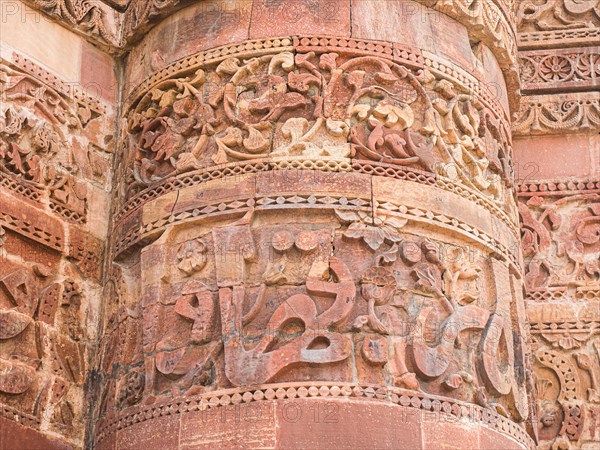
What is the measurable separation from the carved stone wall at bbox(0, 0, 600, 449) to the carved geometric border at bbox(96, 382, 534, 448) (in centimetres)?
1

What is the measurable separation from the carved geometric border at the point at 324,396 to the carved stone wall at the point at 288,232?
0.01 meters

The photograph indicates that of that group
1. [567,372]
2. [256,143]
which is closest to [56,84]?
[256,143]

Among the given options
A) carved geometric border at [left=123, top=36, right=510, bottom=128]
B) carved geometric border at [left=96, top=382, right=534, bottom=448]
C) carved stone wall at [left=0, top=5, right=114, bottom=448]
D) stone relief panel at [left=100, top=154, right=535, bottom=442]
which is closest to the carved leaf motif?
stone relief panel at [left=100, top=154, right=535, bottom=442]

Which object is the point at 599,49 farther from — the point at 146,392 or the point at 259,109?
the point at 146,392

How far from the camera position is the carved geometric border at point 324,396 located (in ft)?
20.0

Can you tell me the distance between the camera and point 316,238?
6.50 meters

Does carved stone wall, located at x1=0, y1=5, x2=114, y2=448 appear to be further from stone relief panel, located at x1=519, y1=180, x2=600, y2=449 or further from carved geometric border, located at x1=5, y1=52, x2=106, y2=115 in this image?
stone relief panel, located at x1=519, y1=180, x2=600, y2=449

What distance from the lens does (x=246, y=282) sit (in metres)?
6.46

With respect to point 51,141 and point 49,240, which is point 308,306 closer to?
point 49,240

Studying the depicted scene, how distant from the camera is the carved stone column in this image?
6164 millimetres

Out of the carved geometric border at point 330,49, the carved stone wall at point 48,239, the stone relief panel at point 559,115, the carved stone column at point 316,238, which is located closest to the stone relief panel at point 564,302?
the stone relief panel at point 559,115

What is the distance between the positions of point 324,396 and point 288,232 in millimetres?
927

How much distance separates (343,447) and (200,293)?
1150mm

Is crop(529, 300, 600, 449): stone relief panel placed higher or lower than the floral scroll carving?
lower
